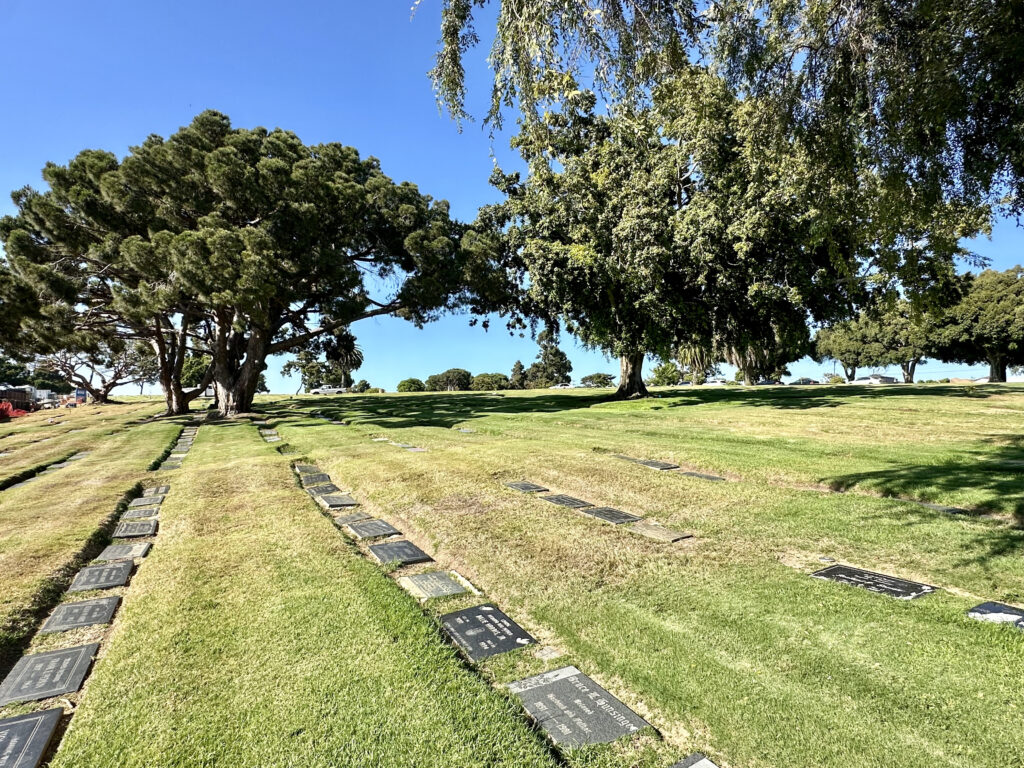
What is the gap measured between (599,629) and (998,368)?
51.9 meters

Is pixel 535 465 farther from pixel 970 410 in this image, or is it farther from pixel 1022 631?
pixel 970 410

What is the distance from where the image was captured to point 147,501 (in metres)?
6.88

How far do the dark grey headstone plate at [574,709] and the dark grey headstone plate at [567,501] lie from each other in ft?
11.0

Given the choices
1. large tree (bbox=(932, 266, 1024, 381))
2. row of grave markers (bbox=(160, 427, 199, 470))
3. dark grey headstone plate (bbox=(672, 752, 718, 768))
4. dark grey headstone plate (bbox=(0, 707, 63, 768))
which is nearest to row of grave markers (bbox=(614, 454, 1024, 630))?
dark grey headstone plate (bbox=(672, 752, 718, 768))

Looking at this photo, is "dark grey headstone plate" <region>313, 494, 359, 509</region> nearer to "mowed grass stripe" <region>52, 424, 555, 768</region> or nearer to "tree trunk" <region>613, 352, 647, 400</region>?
"mowed grass stripe" <region>52, 424, 555, 768</region>

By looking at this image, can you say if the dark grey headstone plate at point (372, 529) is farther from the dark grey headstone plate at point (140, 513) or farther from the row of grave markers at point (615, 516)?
the dark grey headstone plate at point (140, 513)

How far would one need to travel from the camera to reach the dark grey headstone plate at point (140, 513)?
604 centimetres

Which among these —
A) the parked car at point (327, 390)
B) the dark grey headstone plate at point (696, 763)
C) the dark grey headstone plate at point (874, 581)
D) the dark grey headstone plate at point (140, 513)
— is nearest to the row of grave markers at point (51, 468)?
Answer: the dark grey headstone plate at point (140, 513)

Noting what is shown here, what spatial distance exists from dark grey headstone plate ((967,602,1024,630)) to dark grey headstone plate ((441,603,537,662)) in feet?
9.36

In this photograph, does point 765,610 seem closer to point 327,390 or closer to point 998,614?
point 998,614

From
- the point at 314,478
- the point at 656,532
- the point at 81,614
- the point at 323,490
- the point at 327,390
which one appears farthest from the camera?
the point at 327,390

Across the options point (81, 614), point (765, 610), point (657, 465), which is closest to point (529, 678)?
point (765, 610)

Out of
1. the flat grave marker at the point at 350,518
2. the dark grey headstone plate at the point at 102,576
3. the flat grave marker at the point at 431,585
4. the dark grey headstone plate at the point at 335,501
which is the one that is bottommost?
the flat grave marker at the point at 431,585

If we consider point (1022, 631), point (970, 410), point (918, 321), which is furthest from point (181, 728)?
point (970, 410)
